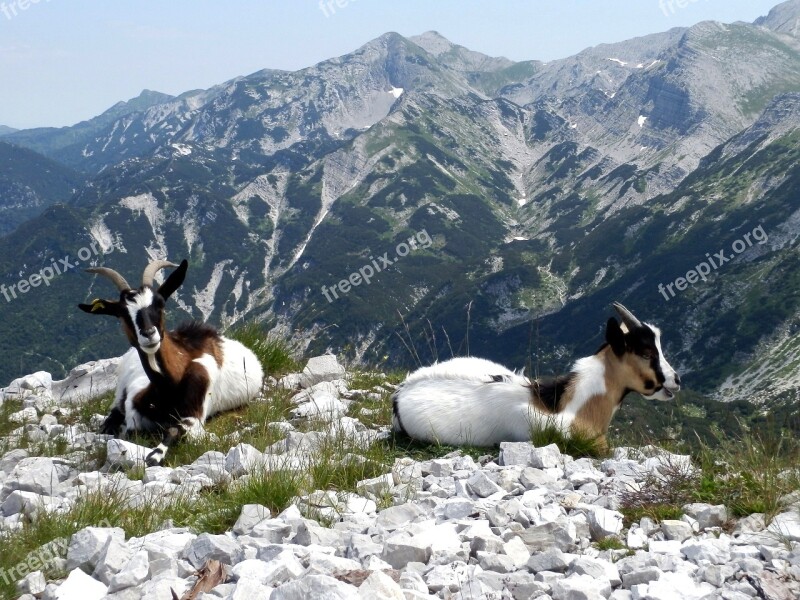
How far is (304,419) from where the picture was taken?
41.0 ft

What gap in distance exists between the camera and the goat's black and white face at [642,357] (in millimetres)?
11875

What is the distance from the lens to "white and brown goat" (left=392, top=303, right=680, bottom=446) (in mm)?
11211

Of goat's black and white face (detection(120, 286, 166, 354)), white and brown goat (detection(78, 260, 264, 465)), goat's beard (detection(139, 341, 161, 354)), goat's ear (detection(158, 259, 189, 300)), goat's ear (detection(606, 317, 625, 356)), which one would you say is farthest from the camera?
goat's ear (detection(158, 259, 189, 300))

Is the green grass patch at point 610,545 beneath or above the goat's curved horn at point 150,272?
beneath

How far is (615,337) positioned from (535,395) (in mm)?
1701

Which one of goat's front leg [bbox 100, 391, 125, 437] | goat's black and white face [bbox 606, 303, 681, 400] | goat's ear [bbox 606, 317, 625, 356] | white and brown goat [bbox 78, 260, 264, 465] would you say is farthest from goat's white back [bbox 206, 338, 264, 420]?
goat's black and white face [bbox 606, 303, 681, 400]

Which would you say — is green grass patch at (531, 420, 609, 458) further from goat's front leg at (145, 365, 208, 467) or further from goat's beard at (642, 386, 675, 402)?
goat's front leg at (145, 365, 208, 467)

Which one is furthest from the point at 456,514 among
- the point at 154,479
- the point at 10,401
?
the point at 10,401

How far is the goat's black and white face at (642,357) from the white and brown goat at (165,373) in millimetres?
6163

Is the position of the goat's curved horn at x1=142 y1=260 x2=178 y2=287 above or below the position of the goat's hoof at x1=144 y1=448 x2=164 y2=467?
above

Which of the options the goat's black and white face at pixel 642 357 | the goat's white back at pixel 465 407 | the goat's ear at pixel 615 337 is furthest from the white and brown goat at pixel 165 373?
the goat's black and white face at pixel 642 357

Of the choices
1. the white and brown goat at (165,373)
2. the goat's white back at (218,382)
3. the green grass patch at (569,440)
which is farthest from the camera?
the goat's white back at (218,382)

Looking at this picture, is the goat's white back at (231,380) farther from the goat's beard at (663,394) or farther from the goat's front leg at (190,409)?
the goat's beard at (663,394)

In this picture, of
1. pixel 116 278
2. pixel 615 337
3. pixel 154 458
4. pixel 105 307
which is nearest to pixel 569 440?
pixel 615 337
